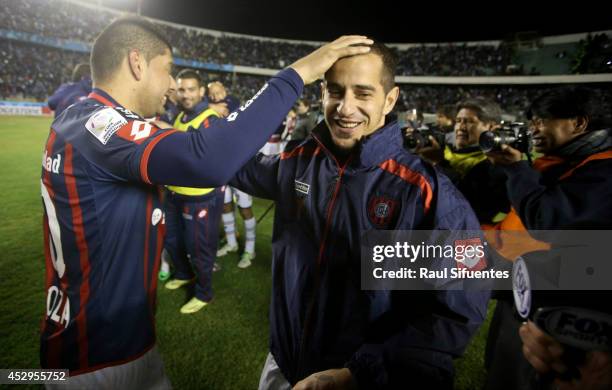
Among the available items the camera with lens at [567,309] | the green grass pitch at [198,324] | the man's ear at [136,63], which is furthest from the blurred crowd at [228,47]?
the camera with lens at [567,309]

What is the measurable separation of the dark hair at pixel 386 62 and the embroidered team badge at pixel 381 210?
52cm

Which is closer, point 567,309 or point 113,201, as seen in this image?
point 567,309

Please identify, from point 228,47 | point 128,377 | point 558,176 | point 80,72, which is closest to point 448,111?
point 558,176

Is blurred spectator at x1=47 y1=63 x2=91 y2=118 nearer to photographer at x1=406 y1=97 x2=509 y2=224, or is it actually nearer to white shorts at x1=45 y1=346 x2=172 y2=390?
white shorts at x1=45 y1=346 x2=172 y2=390

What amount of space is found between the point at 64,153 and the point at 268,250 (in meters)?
3.65

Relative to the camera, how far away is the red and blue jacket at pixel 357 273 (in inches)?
40.6

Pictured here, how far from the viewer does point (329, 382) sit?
98 cm

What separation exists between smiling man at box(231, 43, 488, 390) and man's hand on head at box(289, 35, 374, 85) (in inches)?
3.1

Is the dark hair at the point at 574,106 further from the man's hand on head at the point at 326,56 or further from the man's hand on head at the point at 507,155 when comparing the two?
the man's hand on head at the point at 326,56

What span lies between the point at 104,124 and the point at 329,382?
1.14 meters

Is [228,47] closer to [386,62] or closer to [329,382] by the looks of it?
[386,62]

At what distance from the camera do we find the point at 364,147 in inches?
50.6

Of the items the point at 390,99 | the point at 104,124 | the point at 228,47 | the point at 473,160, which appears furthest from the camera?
the point at 228,47

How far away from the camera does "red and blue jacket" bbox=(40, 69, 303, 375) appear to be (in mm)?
1104
